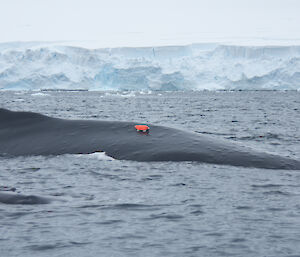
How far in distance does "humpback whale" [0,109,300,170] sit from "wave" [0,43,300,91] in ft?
387

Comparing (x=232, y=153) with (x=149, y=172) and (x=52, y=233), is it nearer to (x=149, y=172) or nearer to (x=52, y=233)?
(x=149, y=172)

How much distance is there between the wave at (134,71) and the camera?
13138cm

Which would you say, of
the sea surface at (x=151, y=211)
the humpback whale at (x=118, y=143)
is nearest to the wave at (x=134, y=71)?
the humpback whale at (x=118, y=143)

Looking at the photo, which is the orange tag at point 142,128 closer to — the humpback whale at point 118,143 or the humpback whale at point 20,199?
the humpback whale at point 118,143

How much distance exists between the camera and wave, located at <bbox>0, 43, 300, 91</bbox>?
131375 mm

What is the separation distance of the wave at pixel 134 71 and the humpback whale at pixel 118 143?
387 ft

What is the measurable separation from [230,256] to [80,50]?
14867cm

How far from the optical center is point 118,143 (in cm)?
1149

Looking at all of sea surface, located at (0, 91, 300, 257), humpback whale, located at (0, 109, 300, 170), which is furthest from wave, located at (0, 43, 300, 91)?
sea surface, located at (0, 91, 300, 257)

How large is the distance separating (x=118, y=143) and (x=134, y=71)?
12434 cm

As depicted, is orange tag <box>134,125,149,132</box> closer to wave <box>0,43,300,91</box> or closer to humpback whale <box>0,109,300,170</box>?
humpback whale <box>0,109,300,170</box>

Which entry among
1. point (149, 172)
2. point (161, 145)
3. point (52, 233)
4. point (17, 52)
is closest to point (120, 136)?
point (161, 145)

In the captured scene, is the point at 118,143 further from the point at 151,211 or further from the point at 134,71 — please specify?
the point at 134,71

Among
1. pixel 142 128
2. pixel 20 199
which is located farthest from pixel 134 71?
pixel 20 199
